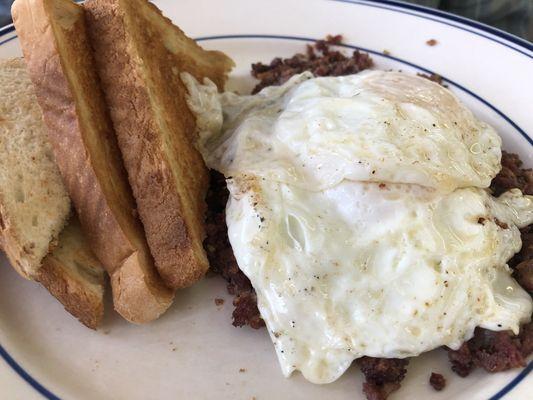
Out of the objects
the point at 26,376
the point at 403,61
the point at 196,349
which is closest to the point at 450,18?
the point at 403,61

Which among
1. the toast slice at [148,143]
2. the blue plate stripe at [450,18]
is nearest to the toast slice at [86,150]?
the toast slice at [148,143]

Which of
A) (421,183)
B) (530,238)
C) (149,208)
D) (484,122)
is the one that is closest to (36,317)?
(149,208)

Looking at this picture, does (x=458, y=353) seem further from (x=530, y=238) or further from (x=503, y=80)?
(x=503, y=80)

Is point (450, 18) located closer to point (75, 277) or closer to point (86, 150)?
point (86, 150)

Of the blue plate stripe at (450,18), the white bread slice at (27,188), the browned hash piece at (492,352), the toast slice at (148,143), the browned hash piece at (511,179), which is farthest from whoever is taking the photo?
the blue plate stripe at (450,18)

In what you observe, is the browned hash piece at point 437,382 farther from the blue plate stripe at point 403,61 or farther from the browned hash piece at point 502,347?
the blue plate stripe at point 403,61

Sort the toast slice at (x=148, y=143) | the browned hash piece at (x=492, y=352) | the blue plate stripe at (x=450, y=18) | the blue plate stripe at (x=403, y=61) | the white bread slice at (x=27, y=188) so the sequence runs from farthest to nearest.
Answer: the blue plate stripe at (x=450, y=18) → the blue plate stripe at (x=403, y=61) → the toast slice at (x=148, y=143) → the white bread slice at (x=27, y=188) → the browned hash piece at (x=492, y=352)

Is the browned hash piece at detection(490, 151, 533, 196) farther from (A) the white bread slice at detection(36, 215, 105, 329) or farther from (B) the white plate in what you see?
(A) the white bread slice at detection(36, 215, 105, 329)
